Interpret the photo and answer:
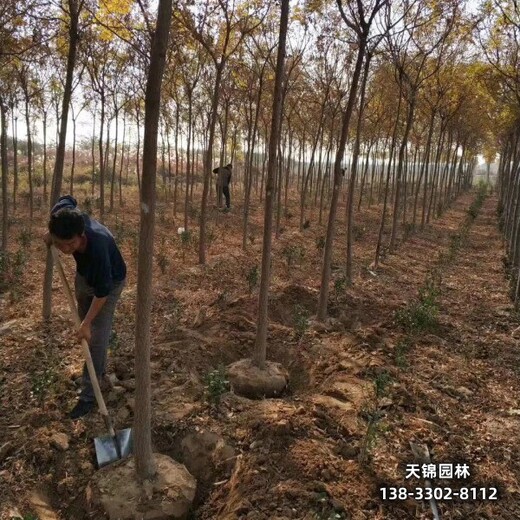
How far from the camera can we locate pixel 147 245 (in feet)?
8.03

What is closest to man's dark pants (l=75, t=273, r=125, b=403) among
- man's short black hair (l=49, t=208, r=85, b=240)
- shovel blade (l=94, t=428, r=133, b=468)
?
shovel blade (l=94, t=428, r=133, b=468)

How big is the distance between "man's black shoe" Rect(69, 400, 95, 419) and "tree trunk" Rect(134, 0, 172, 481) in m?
A: 0.95

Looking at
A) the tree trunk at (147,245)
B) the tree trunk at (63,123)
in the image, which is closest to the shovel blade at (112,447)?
the tree trunk at (147,245)

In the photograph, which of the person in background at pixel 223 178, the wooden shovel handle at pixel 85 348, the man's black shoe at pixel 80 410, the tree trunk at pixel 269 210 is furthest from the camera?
the person in background at pixel 223 178

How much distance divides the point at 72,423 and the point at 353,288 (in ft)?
16.6

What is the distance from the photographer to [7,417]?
3410mm

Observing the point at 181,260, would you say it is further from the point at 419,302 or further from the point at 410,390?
the point at 410,390

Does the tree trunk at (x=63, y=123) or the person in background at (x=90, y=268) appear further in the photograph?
the tree trunk at (x=63, y=123)

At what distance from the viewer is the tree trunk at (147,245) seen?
221 centimetres

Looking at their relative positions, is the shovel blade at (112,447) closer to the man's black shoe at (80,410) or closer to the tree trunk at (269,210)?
the man's black shoe at (80,410)

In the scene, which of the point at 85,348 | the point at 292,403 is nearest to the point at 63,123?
the point at 85,348

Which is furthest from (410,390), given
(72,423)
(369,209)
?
(369,209)

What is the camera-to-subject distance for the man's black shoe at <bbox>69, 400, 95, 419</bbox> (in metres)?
Answer: 3.43

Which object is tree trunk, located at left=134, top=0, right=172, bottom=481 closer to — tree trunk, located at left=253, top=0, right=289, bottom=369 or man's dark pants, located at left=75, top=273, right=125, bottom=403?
man's dark pants, located at left=75, top=273, right=125, bottom=403
